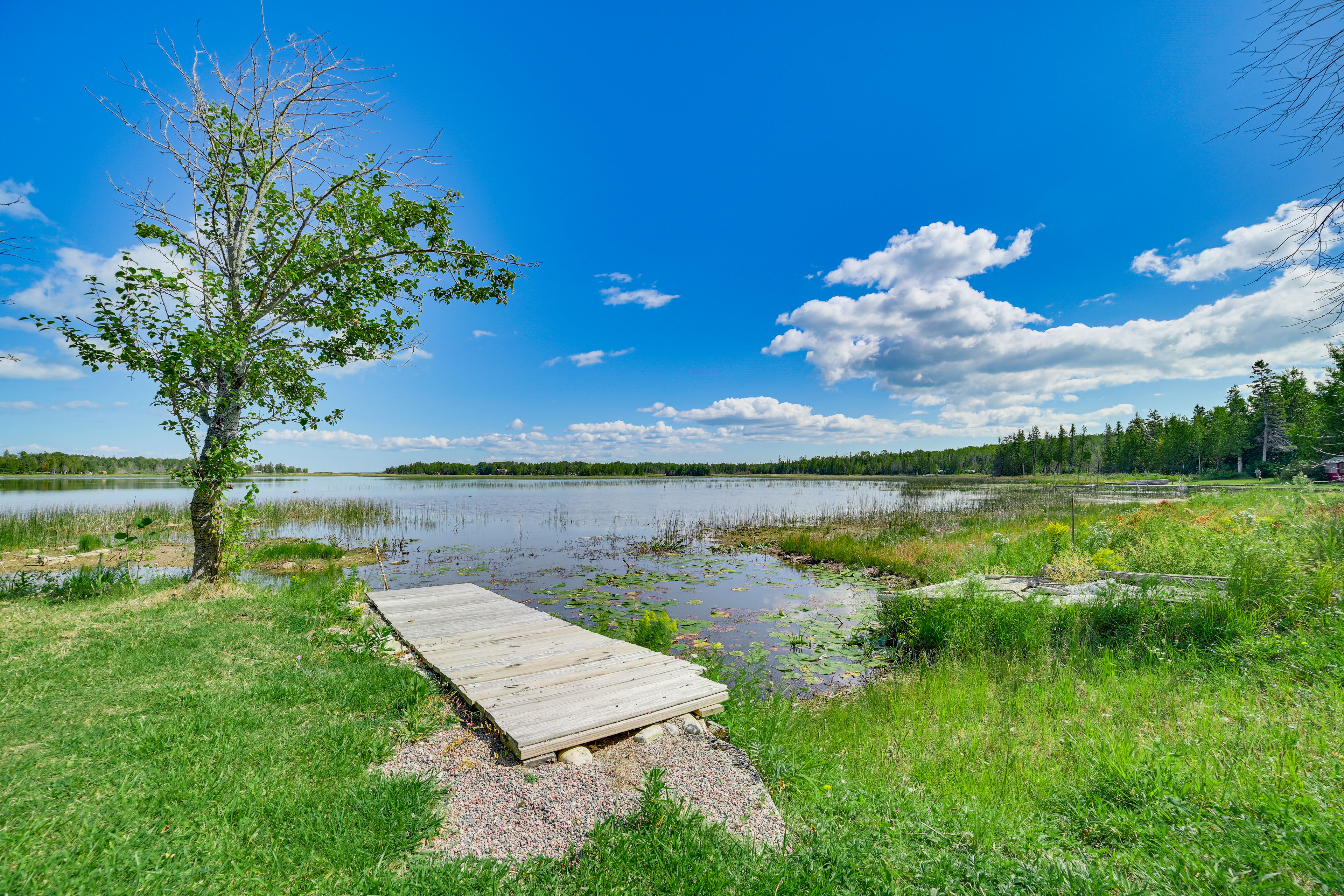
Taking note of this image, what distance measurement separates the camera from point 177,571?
12789 millimetres

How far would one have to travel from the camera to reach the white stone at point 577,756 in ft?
12.5

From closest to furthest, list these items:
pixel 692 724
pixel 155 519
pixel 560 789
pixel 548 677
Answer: pixel 560 789, pixel 692 724, pixel 548 677, pixel 155 519

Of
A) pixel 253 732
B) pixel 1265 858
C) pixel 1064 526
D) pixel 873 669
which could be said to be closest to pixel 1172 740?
pixel 1265 858

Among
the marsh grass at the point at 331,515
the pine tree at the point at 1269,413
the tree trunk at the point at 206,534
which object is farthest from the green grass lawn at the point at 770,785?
the pine tree at the point at 1269,413

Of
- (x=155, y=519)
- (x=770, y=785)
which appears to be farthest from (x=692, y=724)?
(x=155, y=519)

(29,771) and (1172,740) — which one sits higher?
(29,771)

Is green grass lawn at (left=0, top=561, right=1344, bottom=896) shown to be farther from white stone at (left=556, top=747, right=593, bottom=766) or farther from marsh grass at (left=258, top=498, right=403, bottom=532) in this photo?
marsh grass at (left=258, top=498, right=403, bottom=532)

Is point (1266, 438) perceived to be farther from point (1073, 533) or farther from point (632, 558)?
point (632, 558)

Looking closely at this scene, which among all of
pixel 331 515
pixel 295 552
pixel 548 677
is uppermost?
pixel 331 515

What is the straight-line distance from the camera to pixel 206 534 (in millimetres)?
8047

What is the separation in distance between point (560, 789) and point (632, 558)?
1265 cm

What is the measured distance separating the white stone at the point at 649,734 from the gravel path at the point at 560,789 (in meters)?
0.05

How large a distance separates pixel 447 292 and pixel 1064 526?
48.8 ft

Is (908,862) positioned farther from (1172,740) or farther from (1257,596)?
(1257,596)
